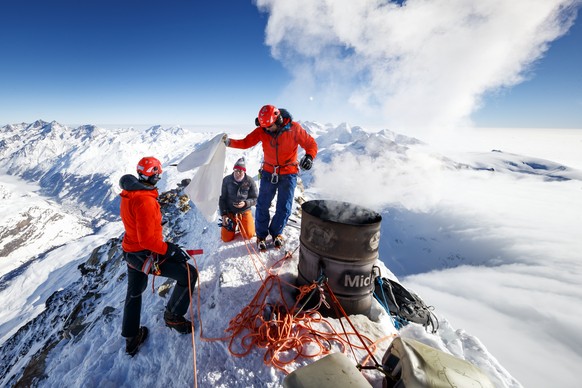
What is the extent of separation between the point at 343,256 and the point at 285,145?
118 inches

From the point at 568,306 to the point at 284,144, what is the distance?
143306mm

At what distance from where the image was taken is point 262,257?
262 inches

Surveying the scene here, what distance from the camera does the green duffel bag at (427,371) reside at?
265cm

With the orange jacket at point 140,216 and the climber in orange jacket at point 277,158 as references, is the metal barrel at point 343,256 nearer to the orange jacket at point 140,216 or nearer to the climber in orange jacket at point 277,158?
the climber in orange jacket at point 277,158

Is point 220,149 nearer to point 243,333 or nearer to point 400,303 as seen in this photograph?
point 243,333

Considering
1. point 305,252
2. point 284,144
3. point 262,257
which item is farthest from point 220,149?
point 305,252

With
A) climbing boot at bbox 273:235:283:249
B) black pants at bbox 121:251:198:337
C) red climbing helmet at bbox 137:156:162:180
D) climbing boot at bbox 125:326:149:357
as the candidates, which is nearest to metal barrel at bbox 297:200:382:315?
climbing boot at bbox 273:235:283:249

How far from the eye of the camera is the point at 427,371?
2.73 meters

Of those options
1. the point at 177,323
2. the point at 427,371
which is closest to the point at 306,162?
the point at 177,323

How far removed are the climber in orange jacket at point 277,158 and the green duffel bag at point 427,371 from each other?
394 cm

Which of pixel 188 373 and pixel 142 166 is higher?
pixel 142 166

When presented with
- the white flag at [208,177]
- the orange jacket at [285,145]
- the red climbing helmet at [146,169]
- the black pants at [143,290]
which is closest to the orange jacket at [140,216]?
the red climbing helmet at [146,169]

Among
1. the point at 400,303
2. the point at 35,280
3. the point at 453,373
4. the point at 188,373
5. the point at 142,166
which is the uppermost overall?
the point at 142,166

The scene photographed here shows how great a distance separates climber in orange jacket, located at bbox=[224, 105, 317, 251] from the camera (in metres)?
6.18
